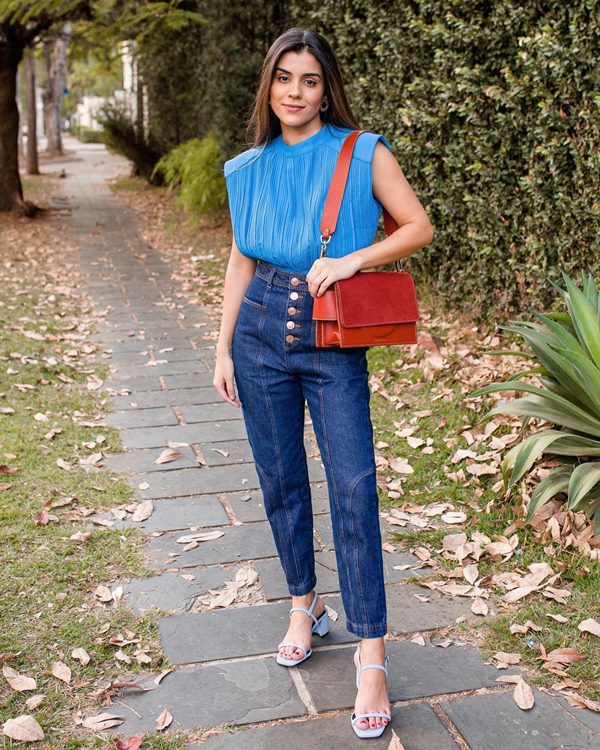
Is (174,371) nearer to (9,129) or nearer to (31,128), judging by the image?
(9,129)

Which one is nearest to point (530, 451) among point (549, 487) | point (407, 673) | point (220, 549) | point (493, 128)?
point (549, 487)

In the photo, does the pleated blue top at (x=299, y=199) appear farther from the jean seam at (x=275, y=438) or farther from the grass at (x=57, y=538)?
the grass at (x=57, y=538)

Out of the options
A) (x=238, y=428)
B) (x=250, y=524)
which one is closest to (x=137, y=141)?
(x=238, y=428)

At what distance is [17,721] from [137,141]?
57.0 ft

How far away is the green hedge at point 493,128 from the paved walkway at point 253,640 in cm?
207

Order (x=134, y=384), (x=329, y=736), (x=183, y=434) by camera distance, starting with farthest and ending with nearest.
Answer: (x=134, y=384) < (x=183, y=434) < (x=329, y=736)

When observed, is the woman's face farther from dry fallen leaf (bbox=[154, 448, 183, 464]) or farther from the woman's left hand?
dry fallen leaf (bbox=[154, 448, 183, 464])

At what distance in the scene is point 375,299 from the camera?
2668mm

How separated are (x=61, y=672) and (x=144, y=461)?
207cm

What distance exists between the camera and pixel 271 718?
9.22 ft

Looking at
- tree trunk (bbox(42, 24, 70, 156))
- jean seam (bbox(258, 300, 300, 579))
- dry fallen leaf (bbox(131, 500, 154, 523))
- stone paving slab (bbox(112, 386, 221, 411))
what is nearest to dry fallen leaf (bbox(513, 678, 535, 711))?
jean seam (bbox(258, 300, 300, 579))

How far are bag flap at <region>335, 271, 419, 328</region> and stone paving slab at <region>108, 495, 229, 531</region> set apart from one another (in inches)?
75.4

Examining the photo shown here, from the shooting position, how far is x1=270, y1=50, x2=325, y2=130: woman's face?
106 inches

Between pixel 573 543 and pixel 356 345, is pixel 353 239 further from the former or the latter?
pixel 573 543
